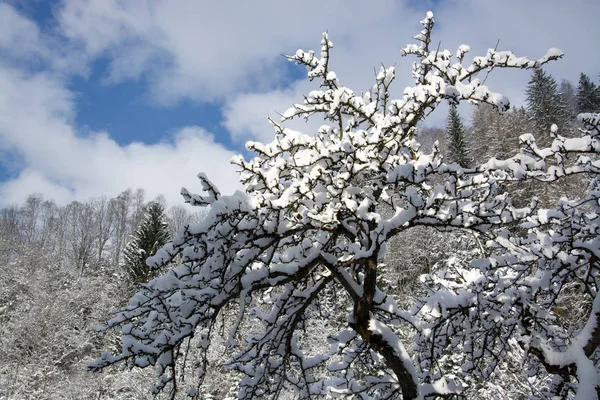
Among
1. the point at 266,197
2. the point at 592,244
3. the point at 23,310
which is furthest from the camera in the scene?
the point at 23,310

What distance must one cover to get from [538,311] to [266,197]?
302 centimetres

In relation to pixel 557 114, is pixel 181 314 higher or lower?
lower

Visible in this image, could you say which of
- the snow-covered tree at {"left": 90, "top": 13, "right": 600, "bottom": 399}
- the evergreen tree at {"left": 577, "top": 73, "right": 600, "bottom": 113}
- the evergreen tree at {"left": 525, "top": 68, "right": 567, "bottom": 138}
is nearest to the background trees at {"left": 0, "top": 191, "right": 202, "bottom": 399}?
the snow-covered tree at {"left": 90, "top": 13, "right": 600, "bottom": 399}

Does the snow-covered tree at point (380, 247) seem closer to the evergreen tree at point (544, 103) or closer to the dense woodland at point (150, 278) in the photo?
the dense woodland at point (150, 278)

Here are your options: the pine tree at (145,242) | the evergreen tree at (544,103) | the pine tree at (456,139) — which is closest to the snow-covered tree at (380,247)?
the pine tree at (145,242)

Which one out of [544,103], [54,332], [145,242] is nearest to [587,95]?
[544,103]

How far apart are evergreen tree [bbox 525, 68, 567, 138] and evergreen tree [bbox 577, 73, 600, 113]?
371cm

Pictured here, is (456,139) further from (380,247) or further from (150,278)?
(380,247)

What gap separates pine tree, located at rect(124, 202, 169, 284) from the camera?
18172 mm

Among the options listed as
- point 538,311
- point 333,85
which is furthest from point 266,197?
point 538,311

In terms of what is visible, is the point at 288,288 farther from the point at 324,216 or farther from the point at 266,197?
the point at 266,197

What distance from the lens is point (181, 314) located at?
312 centimetres

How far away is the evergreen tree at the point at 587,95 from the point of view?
28.5m

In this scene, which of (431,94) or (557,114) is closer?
(431,94)
